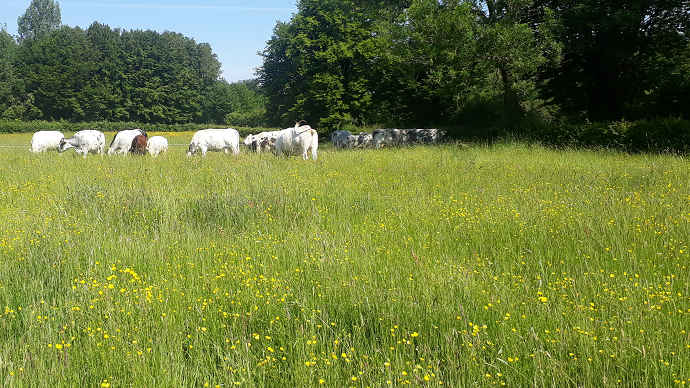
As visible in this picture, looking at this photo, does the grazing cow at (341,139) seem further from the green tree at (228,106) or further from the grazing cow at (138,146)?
the green tree at (228,106)

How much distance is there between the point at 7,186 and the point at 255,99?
258 feet

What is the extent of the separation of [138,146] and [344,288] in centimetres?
1736

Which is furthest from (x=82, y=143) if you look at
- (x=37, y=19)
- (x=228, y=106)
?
(x=37, y=19)

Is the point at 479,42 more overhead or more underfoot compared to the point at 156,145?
more overhead

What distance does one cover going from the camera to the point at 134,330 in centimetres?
334

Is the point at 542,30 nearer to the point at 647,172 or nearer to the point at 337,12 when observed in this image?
the point at 647,172

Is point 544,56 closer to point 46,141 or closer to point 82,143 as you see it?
point 82,143

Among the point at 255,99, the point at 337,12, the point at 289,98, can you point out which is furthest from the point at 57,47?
the point at 337,12

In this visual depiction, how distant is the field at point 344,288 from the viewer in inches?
114

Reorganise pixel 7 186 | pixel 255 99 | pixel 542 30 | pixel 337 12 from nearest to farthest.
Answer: pixel 7 186 < pixel 542 30 < pixel 337 12 < pixel 255 99

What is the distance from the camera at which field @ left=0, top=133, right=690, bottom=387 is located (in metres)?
2.90

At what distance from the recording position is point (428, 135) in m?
26.4

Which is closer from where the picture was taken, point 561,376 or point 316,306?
point 561,376

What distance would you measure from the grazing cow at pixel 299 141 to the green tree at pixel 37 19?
130 meters
